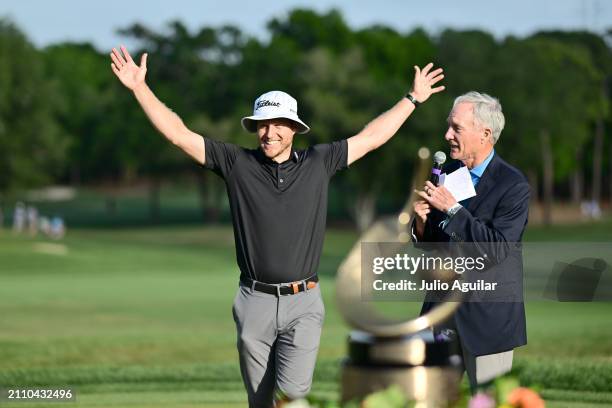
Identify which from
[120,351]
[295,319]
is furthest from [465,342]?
[120,351]

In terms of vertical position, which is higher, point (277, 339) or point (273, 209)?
point (273, 209)

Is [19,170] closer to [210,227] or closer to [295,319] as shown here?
[210,227]

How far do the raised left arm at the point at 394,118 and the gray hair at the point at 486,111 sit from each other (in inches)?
9.9

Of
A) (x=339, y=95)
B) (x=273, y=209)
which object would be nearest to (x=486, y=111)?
(x=273, y=209)

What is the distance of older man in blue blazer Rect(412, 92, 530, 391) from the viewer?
5391mm

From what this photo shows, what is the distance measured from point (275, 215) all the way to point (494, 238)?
3.90 feet

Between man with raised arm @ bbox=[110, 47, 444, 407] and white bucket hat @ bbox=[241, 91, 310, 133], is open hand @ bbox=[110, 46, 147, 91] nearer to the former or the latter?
man with raised arm @ bbox=[110, 47, 444, 407]

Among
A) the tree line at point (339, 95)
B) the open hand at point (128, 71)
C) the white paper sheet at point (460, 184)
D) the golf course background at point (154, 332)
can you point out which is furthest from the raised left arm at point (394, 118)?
the tree line at point (339, 95)

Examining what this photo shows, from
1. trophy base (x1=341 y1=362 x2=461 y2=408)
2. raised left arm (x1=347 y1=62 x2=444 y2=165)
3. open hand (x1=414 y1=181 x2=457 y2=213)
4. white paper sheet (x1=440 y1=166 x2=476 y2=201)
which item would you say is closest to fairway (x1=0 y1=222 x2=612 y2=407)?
trophy base (x1=341 y1=362 x2=461 y2=408)

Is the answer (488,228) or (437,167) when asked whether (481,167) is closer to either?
(488,228)

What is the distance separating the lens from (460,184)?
529cm

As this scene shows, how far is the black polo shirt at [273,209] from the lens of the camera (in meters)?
5.73

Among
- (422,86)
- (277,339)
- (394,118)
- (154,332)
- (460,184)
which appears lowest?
(154,332)

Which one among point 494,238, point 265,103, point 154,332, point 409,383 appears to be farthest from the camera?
point 154,332
